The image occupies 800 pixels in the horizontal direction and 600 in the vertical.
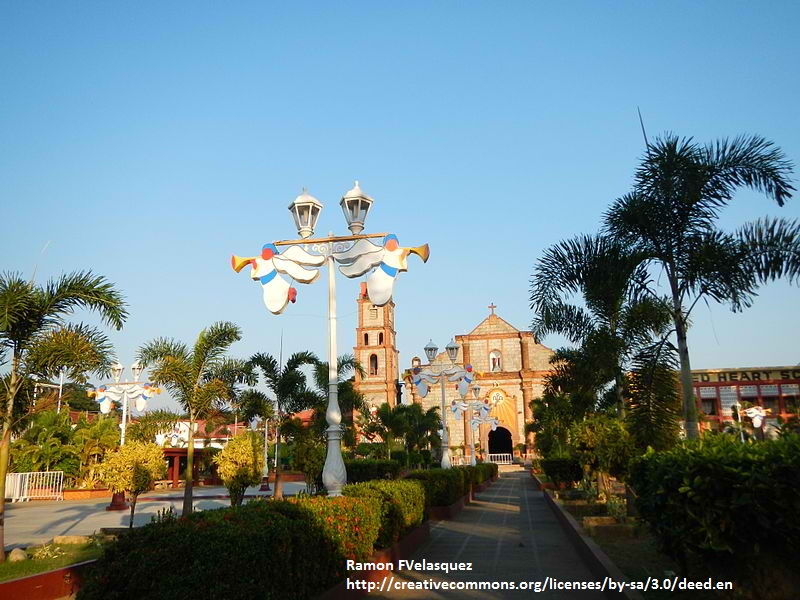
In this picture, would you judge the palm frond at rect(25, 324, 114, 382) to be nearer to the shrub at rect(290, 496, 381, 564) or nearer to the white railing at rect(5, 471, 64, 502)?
the shrub at rect(290, 496, 381, 564)

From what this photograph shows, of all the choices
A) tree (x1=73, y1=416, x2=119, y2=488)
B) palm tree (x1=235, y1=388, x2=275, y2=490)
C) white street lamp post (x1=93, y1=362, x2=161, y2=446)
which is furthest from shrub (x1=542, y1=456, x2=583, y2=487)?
tree (x1=73, y1=416, x2=119, y2=488)

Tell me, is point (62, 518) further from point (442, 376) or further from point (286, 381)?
point (442, 376)

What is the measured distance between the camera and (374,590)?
6.83m

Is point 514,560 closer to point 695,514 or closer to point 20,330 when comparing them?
point 695,514

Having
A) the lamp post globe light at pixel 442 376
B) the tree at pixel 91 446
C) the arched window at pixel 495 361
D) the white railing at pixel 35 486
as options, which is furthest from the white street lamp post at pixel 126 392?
the arched window at pixel 495 361

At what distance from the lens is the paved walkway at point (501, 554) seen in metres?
6.75

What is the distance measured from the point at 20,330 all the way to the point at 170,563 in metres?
6.81

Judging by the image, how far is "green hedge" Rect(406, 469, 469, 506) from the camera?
41.8 ft

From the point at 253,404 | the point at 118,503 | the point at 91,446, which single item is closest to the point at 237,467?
the point at 253,404

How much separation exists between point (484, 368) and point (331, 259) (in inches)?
1721

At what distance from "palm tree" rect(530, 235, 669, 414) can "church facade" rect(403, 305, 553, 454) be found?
35.7m

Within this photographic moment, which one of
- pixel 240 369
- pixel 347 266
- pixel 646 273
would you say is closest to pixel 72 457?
pixel 240 369

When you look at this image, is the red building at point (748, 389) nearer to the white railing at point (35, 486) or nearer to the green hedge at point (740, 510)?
the white railing at point (35, 486)

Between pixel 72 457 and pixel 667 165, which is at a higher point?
pixel 667 165
